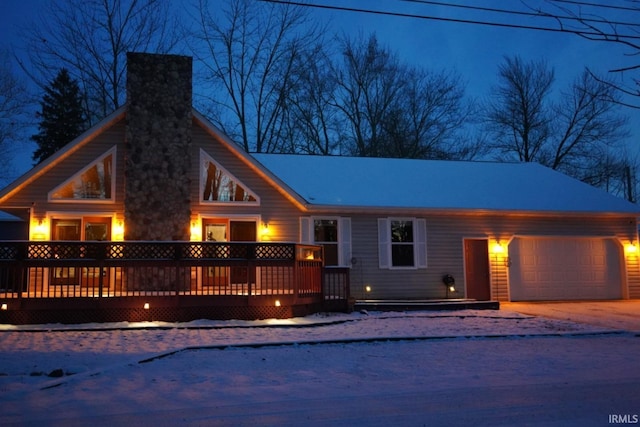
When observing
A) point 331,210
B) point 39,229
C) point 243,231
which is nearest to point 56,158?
point 39,229

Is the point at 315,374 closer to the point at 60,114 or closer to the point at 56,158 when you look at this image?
the point at 56,158

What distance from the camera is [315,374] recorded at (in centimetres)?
758

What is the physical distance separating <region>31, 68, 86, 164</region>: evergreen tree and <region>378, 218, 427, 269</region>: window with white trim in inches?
821

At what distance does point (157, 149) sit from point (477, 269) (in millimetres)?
10053

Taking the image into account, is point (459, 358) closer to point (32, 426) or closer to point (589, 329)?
point (589, 329)

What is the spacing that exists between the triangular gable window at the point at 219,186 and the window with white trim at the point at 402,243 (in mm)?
3925

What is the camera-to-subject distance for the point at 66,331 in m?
10.8

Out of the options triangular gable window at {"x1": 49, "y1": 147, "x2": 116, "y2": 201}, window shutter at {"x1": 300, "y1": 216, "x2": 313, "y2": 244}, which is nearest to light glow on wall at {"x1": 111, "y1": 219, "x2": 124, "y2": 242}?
triangular gable window at {"x1": 49, "y1": 147, "x2": 116, "y2": 201}

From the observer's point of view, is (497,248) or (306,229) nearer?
(306,229)

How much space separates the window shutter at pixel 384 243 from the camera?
16516 millimetres

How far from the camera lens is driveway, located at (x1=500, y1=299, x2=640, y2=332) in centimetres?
1280

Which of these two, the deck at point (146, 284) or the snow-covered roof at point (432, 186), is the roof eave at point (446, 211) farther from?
the deck at point (146, 284)

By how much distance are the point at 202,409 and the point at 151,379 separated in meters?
1.64

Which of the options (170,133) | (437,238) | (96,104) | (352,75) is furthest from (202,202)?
(352,75)
